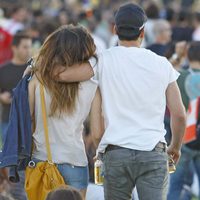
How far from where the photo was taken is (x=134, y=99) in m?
5.14

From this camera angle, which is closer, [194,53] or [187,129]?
[187,129]

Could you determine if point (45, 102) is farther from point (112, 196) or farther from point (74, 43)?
point (112, 196)

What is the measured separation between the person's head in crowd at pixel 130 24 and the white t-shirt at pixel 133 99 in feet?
0.43

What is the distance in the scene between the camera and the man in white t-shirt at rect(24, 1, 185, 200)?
511 cm

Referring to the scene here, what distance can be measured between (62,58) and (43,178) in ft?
2.69

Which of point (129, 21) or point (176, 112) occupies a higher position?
point (129, 21)

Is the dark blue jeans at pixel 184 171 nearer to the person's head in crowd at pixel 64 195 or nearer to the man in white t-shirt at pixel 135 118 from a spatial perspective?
the man in white t-shirt at pixel 135 118

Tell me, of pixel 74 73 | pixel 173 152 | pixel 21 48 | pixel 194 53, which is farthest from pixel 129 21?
pixel 21 48

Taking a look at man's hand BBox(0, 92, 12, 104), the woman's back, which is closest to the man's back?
the woman's back

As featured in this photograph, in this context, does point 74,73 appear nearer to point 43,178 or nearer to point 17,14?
point 43,178

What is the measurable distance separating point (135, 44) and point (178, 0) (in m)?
24.2

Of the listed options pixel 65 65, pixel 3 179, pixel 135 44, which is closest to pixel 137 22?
pixel 135 44

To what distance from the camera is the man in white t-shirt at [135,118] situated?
5105mm

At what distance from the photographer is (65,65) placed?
532cm
